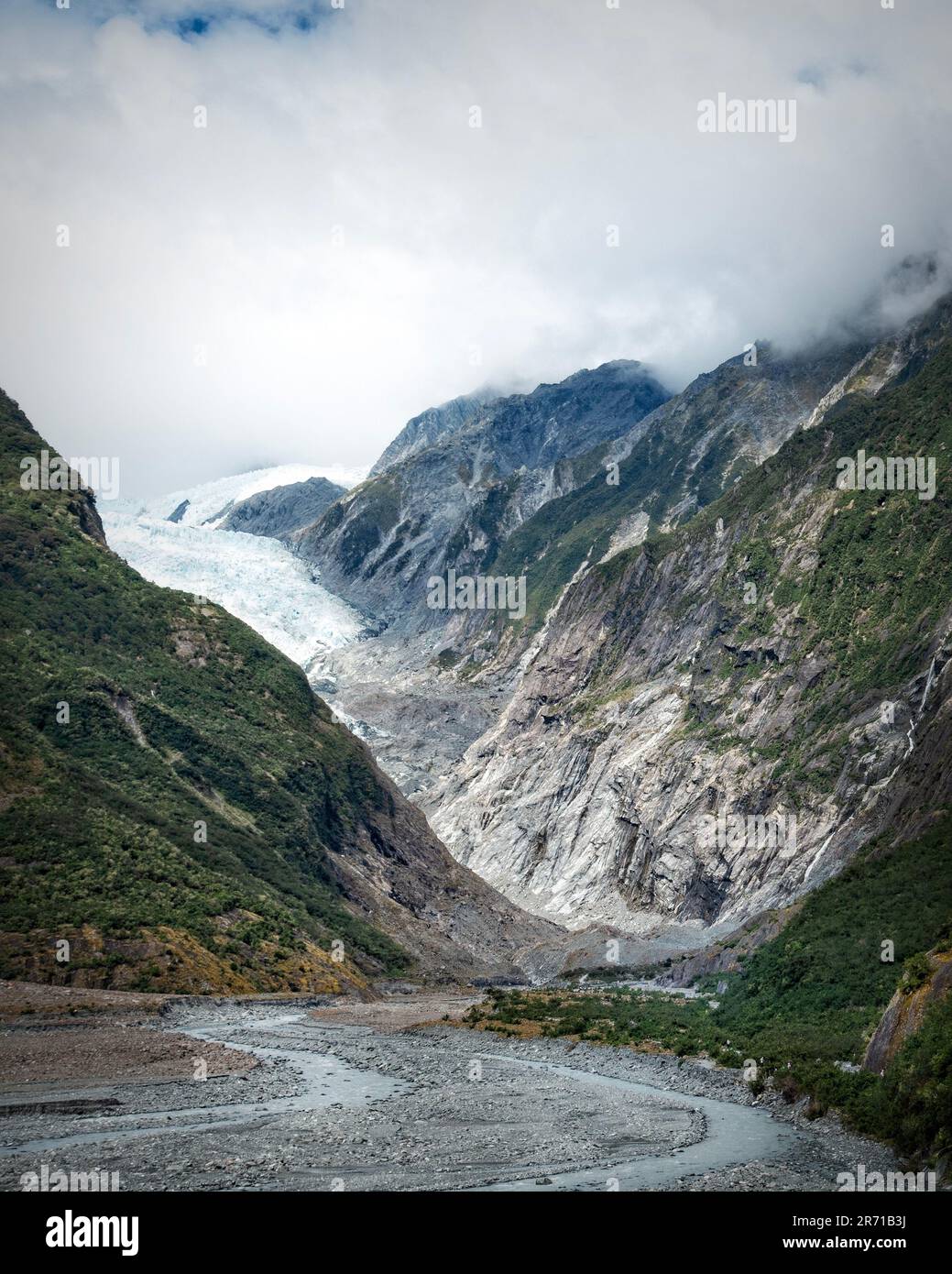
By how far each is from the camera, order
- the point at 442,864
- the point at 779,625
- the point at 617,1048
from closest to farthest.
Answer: the point at 617,1048 → the point at 442,864 → the point at 779,625

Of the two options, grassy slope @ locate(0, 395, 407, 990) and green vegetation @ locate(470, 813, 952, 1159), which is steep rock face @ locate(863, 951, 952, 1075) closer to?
green vegetation @ locate(470, 813, 952, 1159)

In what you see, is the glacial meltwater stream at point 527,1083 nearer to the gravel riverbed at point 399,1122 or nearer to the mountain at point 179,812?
the gravel riverbed at point 399,1122

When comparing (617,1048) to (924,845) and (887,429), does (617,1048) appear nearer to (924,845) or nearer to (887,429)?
(924,845)

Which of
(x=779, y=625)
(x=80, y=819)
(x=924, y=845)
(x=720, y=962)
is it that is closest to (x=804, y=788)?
(x=779, y=625)

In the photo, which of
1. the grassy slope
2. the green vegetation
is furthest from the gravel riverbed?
the grassy slope

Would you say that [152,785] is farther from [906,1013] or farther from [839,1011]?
[906,1013]

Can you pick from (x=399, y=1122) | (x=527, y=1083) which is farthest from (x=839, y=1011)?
(x=399, y=1122)

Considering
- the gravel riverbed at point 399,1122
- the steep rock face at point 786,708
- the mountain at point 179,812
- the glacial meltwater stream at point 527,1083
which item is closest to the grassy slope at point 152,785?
the mountain at point 179,812
